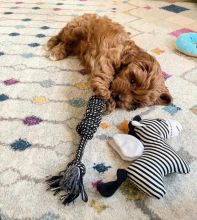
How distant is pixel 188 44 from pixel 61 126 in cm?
119

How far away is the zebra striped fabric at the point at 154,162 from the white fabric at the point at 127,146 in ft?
0.10

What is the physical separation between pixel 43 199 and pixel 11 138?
352 mm

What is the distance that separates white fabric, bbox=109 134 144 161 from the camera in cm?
109

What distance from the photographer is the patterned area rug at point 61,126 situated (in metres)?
0.94

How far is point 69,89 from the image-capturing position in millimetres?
1564

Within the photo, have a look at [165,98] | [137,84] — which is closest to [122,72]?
[137,84]

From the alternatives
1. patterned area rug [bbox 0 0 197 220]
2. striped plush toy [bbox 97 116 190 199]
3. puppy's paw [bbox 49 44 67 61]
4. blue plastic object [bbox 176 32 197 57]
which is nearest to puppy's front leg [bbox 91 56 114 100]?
patterned area rug [bbox 0 0 197 220]

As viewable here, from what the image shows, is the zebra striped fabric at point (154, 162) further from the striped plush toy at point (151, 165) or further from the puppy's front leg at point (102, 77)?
the puppy's front leg at point (102, 77)

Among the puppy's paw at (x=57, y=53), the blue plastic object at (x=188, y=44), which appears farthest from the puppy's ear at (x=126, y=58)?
the blue plastic object at (x=188, y=44)

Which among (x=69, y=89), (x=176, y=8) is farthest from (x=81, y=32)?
(x=176, y=8)

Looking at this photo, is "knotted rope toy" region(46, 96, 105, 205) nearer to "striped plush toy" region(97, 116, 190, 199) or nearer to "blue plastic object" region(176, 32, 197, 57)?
"striped plush toy" region(97, 116, 190, 199)

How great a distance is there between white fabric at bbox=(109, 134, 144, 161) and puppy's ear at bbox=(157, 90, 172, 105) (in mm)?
384

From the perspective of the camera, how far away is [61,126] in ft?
4.21

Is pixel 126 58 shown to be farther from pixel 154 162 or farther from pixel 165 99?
pixel 154 162
